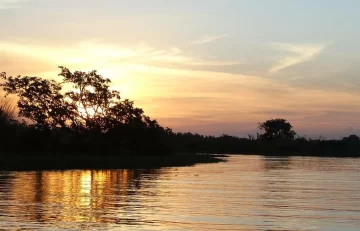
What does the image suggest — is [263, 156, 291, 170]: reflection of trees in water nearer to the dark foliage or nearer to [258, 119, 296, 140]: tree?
the dark foliage

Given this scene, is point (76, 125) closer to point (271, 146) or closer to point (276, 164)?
point (276, 164)

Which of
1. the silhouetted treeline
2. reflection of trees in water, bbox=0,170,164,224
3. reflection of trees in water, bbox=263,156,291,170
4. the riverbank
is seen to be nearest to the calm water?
reflection of trees in water, bbox=0,170,164,224

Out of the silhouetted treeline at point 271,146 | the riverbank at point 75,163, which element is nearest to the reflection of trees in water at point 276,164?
the riverbank at point 75,163

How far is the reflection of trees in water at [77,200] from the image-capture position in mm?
23609

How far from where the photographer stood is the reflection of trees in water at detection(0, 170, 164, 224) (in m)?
23.6

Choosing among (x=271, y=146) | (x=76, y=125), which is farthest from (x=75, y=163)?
(x=271, y=146)

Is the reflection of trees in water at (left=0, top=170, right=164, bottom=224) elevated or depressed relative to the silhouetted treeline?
depressed

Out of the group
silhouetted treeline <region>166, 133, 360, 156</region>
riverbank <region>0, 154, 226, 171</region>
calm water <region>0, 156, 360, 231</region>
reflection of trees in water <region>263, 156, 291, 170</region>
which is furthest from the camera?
silhouetted treeline <region>166, 133, 360, 156</region>

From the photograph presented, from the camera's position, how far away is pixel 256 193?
117ft

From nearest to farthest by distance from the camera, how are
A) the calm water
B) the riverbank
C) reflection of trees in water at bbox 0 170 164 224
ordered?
the calm water < reflection of trees in water at bbox 0 170 164 224 < the riverbank

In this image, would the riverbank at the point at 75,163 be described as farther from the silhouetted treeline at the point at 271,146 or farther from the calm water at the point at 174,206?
the silhouetted treeline at the point at 271,146

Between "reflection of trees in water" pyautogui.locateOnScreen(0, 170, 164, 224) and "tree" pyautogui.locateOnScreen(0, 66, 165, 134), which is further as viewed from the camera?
"tree" pyautogui.locateOnScreen(0, 66, 165, 134)

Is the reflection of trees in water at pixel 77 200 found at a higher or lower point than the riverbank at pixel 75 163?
lower

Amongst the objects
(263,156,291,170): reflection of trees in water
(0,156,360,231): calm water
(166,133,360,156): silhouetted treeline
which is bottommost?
(0,156,360,231): calm water
